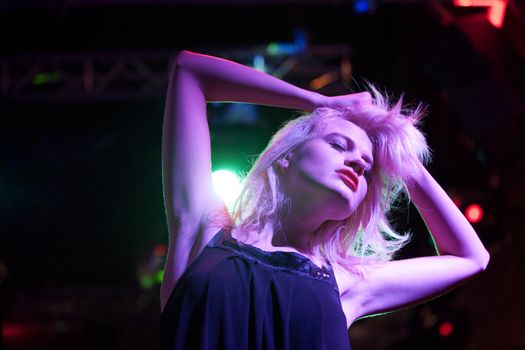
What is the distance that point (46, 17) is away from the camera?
6125 mm

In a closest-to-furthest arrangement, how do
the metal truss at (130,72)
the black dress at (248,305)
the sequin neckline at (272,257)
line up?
the black dress at (248,305) < the sequin neckline at (272,257) < the metal truss at (130,72)

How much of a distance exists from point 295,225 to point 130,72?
4.79m

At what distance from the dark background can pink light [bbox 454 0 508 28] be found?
0.06m

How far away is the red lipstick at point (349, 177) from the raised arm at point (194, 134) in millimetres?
210

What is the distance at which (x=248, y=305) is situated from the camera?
1593 millimetres

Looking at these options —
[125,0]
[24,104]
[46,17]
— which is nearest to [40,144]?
[24,104]

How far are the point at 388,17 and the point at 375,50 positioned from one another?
49 cm

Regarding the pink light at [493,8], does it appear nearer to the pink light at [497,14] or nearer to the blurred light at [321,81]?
the pink light at [497,14]

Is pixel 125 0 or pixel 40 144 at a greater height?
pixel 125 0

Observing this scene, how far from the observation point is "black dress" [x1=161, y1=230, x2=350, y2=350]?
156cm

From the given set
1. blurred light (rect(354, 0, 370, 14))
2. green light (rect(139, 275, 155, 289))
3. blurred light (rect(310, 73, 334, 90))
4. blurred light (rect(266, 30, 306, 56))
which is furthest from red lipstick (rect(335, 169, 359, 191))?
green light (rect(139, 275, 155, 289))

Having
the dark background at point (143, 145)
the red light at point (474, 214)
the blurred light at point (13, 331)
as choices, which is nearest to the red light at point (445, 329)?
the dark background at point (143, 145)

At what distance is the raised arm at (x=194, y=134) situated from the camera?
1.72 m

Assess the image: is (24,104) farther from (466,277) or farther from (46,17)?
(466,277)
